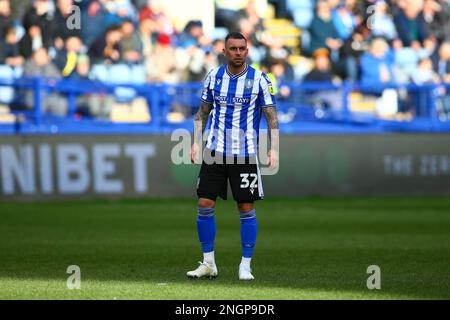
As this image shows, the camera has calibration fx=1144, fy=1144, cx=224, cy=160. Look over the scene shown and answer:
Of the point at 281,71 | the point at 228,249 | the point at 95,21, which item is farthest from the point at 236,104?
the point at 281,71

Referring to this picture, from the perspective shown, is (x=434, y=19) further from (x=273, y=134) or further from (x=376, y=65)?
(x=273, y=134)

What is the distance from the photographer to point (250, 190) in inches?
417

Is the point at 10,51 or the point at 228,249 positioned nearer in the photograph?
the point at 228,249

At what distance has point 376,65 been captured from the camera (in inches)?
974

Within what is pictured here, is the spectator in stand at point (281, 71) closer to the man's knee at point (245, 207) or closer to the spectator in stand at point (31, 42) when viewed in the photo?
the spectator in stand at point (31, 42)

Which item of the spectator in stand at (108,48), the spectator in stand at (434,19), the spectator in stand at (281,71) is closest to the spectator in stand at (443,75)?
the spectator in stand at (434,19)

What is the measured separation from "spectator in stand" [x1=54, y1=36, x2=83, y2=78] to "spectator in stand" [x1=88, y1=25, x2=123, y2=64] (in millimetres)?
491

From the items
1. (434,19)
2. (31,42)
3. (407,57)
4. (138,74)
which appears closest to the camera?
(31,42)

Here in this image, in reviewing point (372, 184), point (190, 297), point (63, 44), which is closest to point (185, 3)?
point (63, 44)

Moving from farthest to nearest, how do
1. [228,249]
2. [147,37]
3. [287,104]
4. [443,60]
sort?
1. [443,60]
2. [147,37]
3. [287,104]
4. [228,249]

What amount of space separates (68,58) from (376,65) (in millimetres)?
6756

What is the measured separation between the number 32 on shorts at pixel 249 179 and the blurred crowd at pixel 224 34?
11.3 m

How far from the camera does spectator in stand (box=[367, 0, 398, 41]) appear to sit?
25359 mm

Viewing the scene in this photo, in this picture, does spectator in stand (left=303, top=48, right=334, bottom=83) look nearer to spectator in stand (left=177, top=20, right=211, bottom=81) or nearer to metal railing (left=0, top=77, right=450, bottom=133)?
metal railing (left=0, top=77, right=450, bottom=133)
